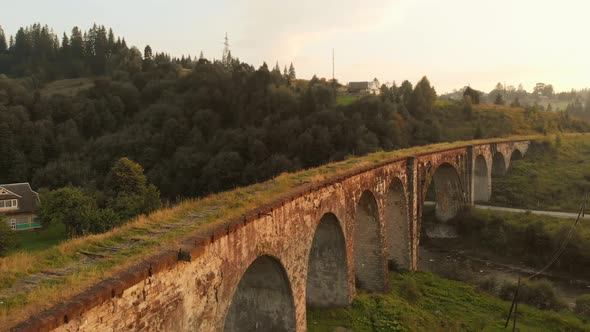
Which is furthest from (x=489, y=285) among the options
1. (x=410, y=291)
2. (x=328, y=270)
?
(x=328, y=270)

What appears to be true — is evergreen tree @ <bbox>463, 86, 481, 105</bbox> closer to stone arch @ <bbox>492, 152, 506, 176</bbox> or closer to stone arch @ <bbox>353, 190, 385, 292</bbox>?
stone arch @ <bbox>492, 152, 506, 176</bbox>

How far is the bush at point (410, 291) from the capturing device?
19828mm

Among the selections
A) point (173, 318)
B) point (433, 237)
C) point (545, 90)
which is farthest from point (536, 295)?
point (545, 90)

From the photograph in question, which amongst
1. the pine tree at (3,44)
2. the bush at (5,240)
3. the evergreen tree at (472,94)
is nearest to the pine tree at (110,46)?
the pine tree at (3,44)

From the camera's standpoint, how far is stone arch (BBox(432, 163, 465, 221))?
34688mm

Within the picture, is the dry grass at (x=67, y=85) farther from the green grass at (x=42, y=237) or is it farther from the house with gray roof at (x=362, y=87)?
the green grass at (x=42, y=237)

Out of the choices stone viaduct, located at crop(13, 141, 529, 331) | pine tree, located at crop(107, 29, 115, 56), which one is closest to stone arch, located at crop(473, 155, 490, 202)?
stone viaduct, located at crop(13, 141, 529, 331)

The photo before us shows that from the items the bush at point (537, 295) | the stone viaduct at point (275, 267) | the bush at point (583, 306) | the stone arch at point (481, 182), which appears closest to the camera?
the stone viaduct at point (275, 267)

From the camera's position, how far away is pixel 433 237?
34656 millimetres

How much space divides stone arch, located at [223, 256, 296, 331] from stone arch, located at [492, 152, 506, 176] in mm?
38543

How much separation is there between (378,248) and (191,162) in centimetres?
3597

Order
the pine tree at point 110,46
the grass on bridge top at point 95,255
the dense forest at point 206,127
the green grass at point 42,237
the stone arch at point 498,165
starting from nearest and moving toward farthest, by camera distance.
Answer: the grass on bridge top at point 95,255 → the green grass at point 42,237 → the stone arch at point 498,165 → the dense forest at point 206,127 → the pine tree at point 110,46

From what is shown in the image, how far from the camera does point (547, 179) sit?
42.7m

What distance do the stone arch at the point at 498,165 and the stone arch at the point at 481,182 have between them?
4944mm
